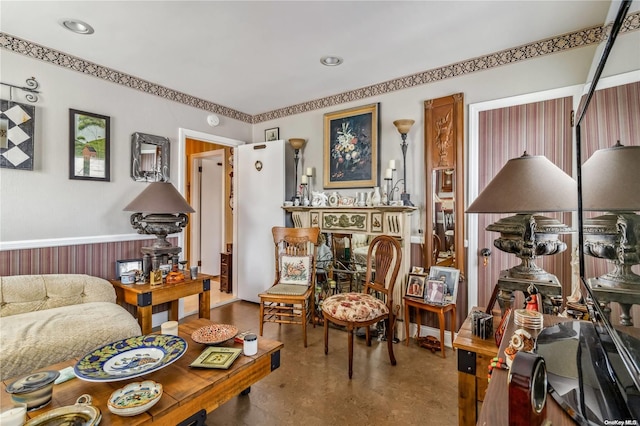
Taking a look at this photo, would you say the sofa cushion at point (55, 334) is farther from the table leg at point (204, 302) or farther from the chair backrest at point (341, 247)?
the chair backrest at point (341, 247)

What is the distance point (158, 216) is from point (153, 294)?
715 millimetres

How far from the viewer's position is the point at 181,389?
4.41ft

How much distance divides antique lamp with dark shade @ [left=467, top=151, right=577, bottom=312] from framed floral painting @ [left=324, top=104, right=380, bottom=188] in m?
1.90

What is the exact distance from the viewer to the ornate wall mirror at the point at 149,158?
311cm

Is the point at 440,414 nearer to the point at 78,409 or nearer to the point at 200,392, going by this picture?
the point at 200,392

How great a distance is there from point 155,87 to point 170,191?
1.28 m

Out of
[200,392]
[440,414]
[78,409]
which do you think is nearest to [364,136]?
[440,414]

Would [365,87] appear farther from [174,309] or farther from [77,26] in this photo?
[174,309]

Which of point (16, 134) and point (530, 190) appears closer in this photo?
point (530, 190)

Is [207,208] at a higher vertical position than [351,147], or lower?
lower

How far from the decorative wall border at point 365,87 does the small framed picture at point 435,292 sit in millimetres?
1900

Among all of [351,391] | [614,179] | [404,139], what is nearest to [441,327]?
[351,391]

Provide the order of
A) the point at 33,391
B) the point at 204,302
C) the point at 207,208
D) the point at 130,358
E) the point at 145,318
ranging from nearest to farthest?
the point at 33,391 < the point at 130,358 < the point at 145,318 < the point at 204,302 < the point at 207,208

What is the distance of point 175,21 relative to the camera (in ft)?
7.05
